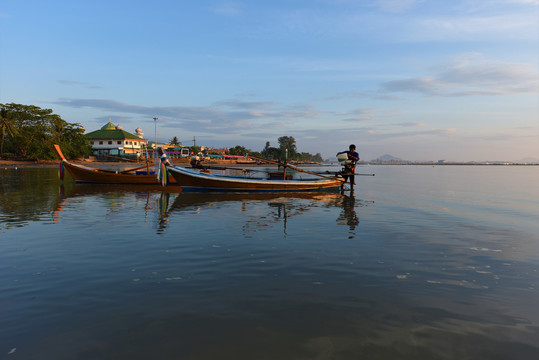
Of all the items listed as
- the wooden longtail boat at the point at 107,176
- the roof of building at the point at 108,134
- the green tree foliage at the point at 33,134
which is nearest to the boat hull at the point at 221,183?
the wooden longtail boat at the point at 107,176

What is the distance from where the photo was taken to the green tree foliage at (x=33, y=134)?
71.8 m

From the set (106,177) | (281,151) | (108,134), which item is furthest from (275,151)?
(106,177)

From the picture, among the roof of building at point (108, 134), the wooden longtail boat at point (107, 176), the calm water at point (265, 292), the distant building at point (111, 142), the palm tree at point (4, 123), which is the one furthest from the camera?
the roof of building at point (108, 134)

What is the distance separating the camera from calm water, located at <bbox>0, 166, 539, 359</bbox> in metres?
4.21

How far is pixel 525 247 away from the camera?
963cm

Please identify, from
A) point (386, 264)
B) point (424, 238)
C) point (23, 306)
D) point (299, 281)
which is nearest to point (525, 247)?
point (424, 238)

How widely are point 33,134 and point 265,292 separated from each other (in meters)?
90.8

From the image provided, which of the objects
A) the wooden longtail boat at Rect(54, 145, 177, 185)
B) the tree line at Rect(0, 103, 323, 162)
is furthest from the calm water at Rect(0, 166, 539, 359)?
the tree line at Rect(0, 103, 323, 162)

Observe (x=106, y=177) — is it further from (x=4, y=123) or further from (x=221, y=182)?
(x=4, y=123)

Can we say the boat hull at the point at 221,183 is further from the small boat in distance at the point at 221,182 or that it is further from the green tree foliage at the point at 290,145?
the green tree foliage at the point at 290,145

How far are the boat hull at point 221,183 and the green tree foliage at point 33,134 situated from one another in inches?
2680

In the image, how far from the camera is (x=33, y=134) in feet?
243

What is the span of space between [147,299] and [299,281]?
9.96 ft

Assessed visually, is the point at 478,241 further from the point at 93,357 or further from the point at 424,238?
the point at 93,357
